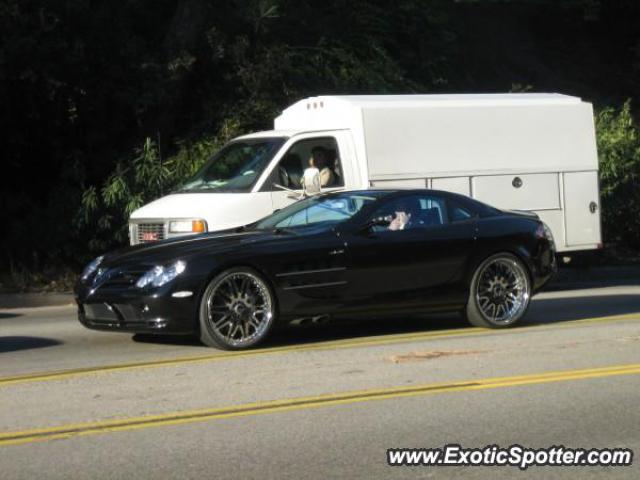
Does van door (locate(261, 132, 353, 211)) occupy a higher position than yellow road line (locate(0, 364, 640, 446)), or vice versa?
van door (locate(261, 132, 353, 211))

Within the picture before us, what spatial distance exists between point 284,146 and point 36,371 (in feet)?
19.3

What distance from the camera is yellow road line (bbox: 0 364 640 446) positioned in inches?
283

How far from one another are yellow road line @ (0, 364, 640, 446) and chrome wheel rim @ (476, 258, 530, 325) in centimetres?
219

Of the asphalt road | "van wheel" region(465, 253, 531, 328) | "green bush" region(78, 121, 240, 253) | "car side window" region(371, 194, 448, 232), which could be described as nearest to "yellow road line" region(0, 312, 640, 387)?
the asphalt road

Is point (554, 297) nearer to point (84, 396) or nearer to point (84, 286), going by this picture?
point (84, 286)

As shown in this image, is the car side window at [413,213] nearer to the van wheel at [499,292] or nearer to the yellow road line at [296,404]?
the van wheel at [499,292]

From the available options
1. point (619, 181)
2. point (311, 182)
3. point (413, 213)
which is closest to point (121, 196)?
point (311, 182)

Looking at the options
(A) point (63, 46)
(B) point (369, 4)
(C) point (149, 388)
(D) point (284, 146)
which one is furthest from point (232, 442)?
(B) point (369, 4)

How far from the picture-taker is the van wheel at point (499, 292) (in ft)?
37.1

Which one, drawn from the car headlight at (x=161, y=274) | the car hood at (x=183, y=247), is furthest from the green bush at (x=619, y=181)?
the car headlight at (x=161, y=274)

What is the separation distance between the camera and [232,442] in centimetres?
693

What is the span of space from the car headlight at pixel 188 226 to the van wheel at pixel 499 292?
3.66m

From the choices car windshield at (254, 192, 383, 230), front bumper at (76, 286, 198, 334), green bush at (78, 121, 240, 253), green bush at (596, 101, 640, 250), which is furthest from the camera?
green bush at (596, 101, 640, 250)

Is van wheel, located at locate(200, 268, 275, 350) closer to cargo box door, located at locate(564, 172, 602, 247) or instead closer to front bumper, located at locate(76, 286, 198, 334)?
front bumper, located at locate(76, 286, 198, 334)
